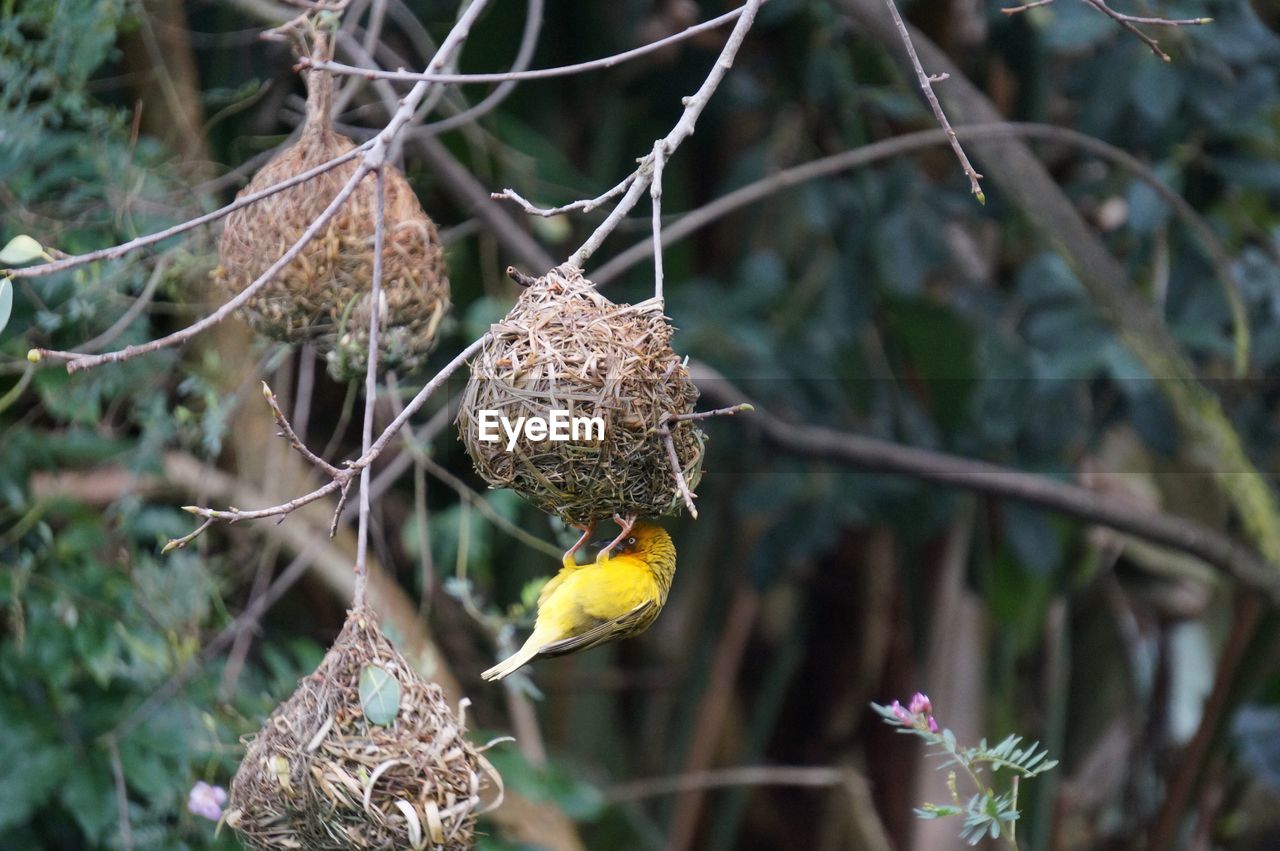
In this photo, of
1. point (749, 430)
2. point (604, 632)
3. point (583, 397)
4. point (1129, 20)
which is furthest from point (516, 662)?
point (749, 430)

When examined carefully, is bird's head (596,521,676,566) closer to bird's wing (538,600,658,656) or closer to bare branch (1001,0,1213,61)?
bird's wing (538,600,658,656)

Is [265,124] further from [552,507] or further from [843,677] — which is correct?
[843,677]

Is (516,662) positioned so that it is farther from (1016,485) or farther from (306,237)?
(1016,485)

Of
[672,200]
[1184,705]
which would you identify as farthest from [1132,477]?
[672,200]

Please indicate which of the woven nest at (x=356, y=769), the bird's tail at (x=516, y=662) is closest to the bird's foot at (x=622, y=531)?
the bird's tail at (x=516, y=662)

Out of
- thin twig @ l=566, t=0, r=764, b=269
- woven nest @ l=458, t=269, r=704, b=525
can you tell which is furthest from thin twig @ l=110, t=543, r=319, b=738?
thin twig @ l=566, t=0, r=764, b=269
